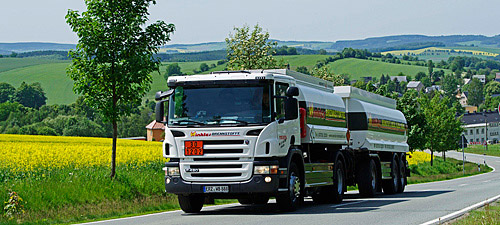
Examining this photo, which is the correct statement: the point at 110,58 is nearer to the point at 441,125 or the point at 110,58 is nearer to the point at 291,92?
the point at 291,92

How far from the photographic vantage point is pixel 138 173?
21.7 meters

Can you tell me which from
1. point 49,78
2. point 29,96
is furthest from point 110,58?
point 49,78

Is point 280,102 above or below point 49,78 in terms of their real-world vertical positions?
above

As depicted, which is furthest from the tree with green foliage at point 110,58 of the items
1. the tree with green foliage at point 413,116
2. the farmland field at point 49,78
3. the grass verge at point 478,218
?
the farmland field at point 49,78

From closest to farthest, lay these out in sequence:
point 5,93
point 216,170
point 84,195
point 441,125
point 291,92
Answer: point 216,170
point 291,92
point 84,195
point 441,125
point 5,93

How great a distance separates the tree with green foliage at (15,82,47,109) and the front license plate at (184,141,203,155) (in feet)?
403

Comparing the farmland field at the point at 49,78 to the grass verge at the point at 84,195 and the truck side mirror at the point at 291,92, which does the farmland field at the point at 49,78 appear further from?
the truck side mirror at the point at 291,92

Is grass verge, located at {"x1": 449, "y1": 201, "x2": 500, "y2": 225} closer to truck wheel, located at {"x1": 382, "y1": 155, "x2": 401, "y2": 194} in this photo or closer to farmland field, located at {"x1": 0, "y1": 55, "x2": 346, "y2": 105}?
truck wheel, located at {"x1": 382, "y1": 155, "x2": 401, "y2": 194}

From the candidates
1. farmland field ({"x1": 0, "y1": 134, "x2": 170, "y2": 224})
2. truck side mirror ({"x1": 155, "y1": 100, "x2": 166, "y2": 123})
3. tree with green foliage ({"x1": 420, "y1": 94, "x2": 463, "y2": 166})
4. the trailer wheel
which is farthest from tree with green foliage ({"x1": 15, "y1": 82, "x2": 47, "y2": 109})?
truck side mirror ({"x1": 155, "y1": 100, "x2": 166, "y2": 123})

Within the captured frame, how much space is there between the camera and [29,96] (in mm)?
134625

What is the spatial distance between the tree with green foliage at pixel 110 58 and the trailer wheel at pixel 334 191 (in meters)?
5.73

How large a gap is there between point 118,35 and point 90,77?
1413 mm

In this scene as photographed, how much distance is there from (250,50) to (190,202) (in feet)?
83.8

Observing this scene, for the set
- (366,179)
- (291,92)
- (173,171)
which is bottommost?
(366,179)
